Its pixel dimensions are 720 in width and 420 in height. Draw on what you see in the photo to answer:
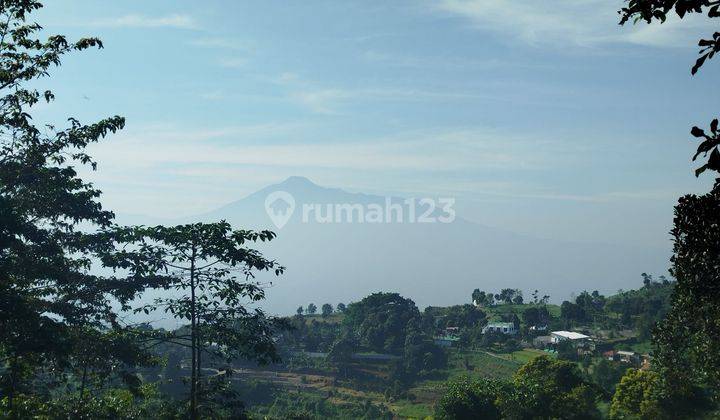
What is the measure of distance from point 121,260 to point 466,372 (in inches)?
2500

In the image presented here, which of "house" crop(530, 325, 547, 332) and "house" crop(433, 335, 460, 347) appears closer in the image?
"house" crop(433, 335, 460, 347)

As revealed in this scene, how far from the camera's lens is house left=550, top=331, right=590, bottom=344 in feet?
271

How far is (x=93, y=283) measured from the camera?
20.0 metres

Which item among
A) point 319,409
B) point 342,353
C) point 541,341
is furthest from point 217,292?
point 541,341

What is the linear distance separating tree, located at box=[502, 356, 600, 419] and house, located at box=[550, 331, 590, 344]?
41.3 m

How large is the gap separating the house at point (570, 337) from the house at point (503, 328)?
27.2ft

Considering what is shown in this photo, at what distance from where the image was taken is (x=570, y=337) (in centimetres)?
8456

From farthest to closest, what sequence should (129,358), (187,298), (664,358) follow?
(664,358) < (129,358) < (187,298)

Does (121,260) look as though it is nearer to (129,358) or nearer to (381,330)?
(129,358)

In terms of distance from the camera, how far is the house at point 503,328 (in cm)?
9688

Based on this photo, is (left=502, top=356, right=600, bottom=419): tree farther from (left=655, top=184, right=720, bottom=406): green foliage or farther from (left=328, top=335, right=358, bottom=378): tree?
(left=328, top=335, right=358, bottom=378): tree

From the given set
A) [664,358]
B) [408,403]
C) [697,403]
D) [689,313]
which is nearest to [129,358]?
[689,313]

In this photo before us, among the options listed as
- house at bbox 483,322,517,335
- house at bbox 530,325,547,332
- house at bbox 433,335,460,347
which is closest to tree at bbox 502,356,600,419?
house at bbox 433,335,460,347

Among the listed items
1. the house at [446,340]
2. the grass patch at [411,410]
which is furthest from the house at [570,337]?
the grass patch at [411,410]
